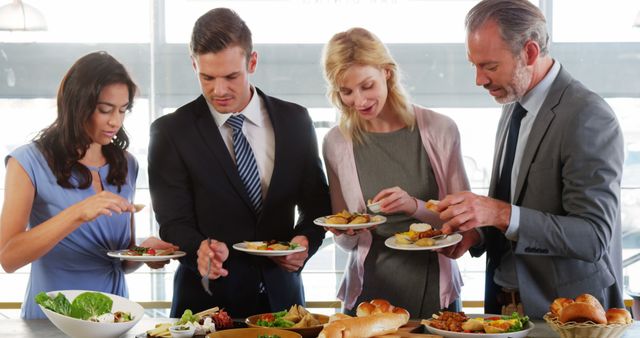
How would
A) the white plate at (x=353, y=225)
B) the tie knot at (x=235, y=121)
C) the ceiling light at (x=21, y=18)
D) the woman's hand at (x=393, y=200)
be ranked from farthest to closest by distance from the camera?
the ceiling light at (x=21, y=18) < the tie knot at (x=235, y=121) < the woman's hand at (x=393, y=200) < the white plate at (x=353, y=225)

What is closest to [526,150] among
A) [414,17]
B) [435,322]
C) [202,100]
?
[435,322]

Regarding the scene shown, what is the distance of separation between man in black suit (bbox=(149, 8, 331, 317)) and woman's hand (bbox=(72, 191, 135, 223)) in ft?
1.15

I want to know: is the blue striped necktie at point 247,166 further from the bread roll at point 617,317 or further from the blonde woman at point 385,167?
the bread roll at point 617,317

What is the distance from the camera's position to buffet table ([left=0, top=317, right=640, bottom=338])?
9.06 ft

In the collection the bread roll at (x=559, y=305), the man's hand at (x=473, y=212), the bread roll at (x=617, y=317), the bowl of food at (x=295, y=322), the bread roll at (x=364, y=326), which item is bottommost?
the bowl of food at (x=295, y=322)

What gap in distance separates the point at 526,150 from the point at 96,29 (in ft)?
14.6

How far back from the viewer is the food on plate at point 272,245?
3.20 m

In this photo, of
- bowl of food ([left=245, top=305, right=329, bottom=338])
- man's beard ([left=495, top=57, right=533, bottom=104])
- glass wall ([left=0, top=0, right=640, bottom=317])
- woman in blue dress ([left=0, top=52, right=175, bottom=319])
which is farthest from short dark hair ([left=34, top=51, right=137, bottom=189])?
glass wall ([left=0, top=0, right=640, bottom=317])

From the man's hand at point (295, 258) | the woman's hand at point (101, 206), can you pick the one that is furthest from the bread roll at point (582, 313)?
the woman's hand at point (101, 206)

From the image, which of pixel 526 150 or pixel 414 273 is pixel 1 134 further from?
pixel 526 150

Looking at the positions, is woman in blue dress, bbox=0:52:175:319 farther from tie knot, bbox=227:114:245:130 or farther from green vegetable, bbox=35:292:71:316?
green vegetable, bbox=35:292:71:316

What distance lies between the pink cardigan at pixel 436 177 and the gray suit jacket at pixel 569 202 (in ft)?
1.21

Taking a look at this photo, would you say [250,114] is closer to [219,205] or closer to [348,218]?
[219,205]

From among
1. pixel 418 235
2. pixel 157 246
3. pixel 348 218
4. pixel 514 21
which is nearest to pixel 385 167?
pixel 348 218
